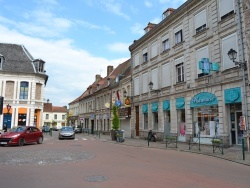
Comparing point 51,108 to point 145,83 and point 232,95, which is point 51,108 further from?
point 232,95

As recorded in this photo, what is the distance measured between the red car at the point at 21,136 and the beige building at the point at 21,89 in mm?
15068

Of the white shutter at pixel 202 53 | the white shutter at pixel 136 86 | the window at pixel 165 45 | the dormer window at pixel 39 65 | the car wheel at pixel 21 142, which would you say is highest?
the dormer window at pixel 39 65

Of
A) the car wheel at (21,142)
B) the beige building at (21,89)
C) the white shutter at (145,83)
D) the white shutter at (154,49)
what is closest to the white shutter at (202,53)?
the white shutter at (154,49)

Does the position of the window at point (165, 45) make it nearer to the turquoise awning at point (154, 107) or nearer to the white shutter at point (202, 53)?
the white shutter at point (202, 53)

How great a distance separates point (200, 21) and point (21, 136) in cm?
1563

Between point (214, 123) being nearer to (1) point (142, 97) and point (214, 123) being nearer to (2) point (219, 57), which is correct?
(2) point (219, 57)

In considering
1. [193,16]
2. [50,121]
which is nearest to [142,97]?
[193,16]

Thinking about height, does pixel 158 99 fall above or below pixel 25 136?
above

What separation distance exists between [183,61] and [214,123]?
6.02m

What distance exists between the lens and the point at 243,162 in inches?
420

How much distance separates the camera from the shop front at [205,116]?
1712 cm

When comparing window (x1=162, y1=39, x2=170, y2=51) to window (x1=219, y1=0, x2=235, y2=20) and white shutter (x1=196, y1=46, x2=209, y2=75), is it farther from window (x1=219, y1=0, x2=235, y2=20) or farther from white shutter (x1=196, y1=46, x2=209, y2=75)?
window (x1=219, y1=0, x2=235, y2=20)

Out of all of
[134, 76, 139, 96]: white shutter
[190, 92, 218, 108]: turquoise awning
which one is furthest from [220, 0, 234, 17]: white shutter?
[134, 76, 139, 96]: white shutter

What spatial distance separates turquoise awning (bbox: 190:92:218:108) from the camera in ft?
56.1
